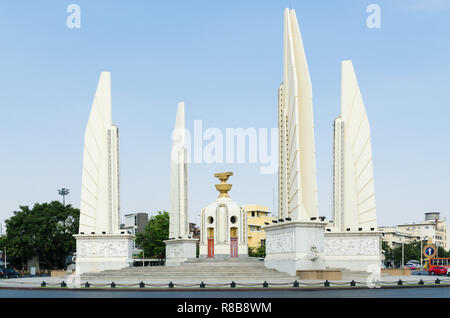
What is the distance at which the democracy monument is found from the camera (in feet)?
117

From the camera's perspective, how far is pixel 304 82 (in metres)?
37.7

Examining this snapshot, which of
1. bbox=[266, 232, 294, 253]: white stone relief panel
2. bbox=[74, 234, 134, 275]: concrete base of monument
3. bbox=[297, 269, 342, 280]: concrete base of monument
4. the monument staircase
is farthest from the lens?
bbox=[74, 234, 134, 275]: concrete base of monument

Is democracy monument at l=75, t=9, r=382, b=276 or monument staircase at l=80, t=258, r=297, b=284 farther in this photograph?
democracy monument at l=75, t=9, r=382, b=276

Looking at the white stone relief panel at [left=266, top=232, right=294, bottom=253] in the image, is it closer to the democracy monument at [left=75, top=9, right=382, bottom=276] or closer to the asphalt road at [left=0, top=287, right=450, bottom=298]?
the democracy monument at [left=75, top=9, right=382, bottom=276]

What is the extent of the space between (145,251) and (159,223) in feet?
12.1

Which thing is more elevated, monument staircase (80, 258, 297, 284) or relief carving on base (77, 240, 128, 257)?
relief carving on base (77, 240, 128, 257)

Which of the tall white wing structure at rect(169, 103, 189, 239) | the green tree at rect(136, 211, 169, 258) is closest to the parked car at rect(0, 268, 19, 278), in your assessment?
the tall white wing structure at rect(169, 103, 189, 239)

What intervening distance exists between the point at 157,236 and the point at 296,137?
3285cm

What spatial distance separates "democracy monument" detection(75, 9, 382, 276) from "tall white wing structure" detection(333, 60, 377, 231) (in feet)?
0.23

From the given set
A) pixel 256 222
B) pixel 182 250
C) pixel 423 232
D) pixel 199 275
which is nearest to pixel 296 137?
pixel 199 275

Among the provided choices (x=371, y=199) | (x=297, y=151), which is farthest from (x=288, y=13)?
(x=371, y=199)

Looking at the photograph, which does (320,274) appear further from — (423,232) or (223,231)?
(423,232)

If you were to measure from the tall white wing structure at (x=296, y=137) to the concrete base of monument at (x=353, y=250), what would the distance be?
6.65 m
